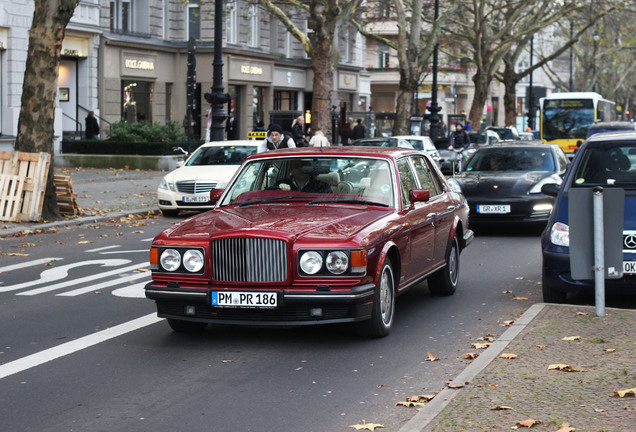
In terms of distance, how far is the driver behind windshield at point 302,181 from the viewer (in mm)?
9086

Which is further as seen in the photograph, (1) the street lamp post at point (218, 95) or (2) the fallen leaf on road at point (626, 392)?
(1) the street lamp post at point (218, 95)

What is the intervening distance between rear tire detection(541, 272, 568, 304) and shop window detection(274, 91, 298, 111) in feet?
147

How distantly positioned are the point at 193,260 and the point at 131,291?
3066 millimetres

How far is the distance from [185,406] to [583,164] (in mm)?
5730

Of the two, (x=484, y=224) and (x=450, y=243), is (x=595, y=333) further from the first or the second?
(x=484, y=224)

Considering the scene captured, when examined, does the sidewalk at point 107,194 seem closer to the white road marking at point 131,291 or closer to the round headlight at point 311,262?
the white road marking at point 131,291

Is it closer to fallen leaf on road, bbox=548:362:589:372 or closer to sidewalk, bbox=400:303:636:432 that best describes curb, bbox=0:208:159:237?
sidewalk, bbox=400:303:636:432

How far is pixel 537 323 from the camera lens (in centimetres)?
840

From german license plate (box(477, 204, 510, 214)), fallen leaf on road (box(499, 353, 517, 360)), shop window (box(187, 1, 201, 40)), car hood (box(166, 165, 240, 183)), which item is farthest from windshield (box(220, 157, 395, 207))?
shop window (box(187, 1, 201, 40))

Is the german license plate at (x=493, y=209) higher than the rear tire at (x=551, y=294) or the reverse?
higher

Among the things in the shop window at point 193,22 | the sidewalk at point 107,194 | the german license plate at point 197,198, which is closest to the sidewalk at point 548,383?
the sidewalk at point 107,194

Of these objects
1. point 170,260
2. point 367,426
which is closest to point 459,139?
point 170,260

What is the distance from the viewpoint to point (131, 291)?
1075 centimetres

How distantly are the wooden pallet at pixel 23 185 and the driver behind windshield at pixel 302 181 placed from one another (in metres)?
9.43
